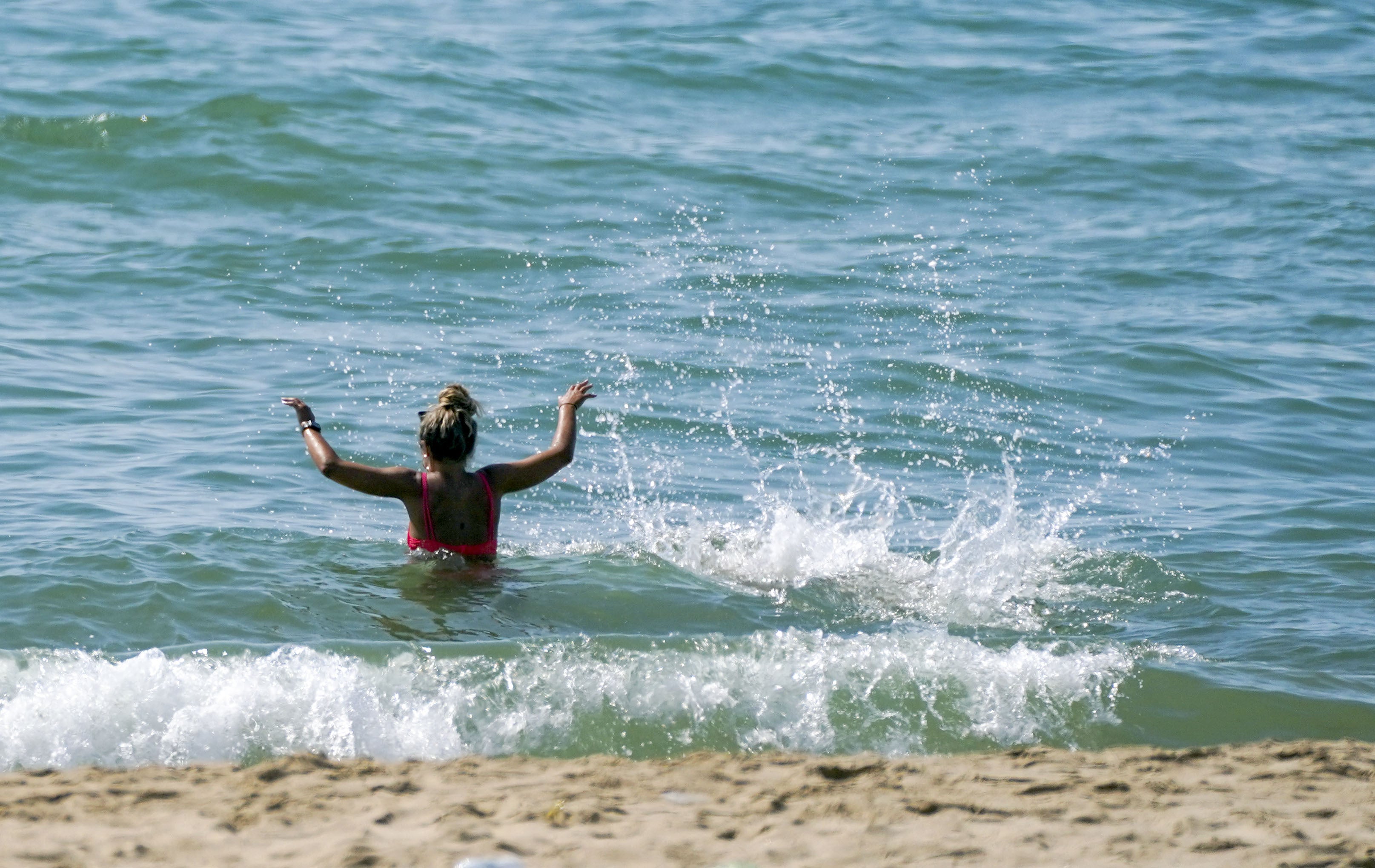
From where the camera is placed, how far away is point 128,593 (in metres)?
7.31

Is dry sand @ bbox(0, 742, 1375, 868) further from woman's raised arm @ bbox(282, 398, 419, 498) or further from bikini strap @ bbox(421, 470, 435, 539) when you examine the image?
bikini strap @ bbox(421, 470, 435, 539)

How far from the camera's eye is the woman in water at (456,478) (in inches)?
285

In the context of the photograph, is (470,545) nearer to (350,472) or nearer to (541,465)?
(541,465)

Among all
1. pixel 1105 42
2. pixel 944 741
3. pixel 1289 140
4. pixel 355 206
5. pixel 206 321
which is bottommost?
pixel 944 741

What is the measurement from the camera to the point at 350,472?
7008 millimetres

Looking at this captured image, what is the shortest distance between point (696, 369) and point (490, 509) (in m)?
4.23

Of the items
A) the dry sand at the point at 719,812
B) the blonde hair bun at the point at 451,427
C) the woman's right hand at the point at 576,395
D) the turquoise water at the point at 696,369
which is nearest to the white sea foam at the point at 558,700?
the turquoise water at the point at 696,369

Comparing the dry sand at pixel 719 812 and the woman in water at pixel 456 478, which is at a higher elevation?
the woman in water at pixel 456 478

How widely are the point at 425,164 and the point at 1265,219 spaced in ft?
29.5

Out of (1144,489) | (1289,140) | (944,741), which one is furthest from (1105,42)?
(944,741)

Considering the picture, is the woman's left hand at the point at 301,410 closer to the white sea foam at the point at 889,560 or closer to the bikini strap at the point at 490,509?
the bikini strap at the point at 490,509

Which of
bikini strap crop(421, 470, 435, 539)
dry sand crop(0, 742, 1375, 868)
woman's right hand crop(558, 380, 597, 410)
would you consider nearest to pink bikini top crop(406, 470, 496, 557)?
bikini strap crop(421, 470, 435, 539)

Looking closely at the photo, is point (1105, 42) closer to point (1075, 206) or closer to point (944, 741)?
point (1075, 206)

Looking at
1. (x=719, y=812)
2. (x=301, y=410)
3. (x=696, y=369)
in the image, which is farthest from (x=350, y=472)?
(x=696, y=369)
